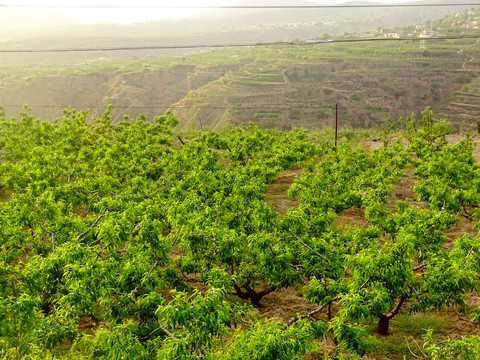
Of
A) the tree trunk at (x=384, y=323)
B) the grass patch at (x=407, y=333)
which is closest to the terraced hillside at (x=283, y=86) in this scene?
the grass patch at (x=407, y=333)

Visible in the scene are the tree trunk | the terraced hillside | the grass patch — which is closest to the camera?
the grass patch

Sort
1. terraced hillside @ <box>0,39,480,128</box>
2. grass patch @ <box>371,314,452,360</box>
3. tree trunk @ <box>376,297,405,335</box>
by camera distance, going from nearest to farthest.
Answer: grass patch @ <box>371,314,452,360</box> < tree trunk @ <box>376,297,405,335</box> < terraced hillside @ <box>0,39,480,128</box>

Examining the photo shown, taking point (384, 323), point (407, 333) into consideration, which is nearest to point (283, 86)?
point (407, 333)

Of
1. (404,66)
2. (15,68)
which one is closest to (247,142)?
(404,66)

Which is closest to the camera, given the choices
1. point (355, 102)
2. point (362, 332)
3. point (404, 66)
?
point (362, 332)

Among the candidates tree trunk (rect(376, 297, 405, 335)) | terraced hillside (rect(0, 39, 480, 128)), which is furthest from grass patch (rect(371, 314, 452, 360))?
terraced hillside (rect(0, 39, 480, 128))

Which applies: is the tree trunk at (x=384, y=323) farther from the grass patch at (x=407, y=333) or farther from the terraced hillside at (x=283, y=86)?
the terraced hillside at (x=283, y=86)

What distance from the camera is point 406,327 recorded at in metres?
12.2

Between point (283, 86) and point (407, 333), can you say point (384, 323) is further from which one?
point (283, 86)

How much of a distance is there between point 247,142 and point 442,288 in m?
17.7

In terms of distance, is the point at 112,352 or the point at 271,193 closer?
the point at 112,352

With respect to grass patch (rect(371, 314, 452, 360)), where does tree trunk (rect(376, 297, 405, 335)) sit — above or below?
above

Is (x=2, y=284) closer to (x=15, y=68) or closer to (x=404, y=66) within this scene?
(x=404, y=66)

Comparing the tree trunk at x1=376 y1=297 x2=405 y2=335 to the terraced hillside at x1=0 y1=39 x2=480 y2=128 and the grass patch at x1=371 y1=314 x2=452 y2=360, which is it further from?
the terraced hillside at x1=0 y1=39 x2=480 y2=128
